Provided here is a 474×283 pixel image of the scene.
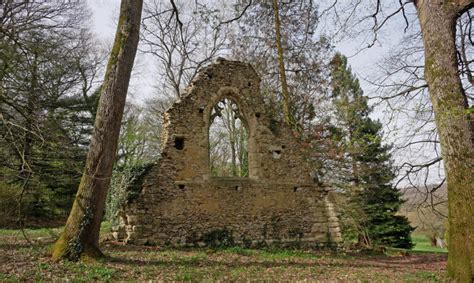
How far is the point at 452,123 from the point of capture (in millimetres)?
5578

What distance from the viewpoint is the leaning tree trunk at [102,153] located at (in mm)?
6121

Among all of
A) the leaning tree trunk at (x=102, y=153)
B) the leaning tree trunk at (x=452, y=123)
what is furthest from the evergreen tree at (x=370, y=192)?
the leaning tree trunk at (x=102, y=153)

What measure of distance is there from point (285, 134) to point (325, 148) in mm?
3683

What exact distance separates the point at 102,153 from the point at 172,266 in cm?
257

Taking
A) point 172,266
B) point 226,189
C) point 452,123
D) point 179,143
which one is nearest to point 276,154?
point 226,189

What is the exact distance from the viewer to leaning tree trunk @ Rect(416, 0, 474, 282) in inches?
207

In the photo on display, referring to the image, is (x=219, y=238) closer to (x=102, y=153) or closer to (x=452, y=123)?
(x=102, y=153)

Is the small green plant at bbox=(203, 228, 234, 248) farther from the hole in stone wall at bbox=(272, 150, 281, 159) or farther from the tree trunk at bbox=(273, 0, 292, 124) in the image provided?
the tree trunk at bbox=(273, 0, 292, 124)

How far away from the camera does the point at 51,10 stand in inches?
431

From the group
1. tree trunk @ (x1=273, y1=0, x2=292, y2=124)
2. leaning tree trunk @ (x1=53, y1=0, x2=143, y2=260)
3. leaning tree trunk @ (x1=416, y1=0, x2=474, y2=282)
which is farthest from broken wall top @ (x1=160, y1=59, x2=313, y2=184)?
leaning tree trunk @ (x1=416, y1=0, x2=474, y2=282)

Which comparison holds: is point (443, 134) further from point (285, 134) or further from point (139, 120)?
point (139, 120)

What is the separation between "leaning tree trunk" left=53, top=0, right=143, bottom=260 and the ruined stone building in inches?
121

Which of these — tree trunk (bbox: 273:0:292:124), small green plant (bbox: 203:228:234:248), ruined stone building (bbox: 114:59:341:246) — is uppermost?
tree trunk (bbox: 273:0:292:124)

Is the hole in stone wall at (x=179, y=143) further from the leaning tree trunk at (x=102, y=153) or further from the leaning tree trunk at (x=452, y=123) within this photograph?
the leaning tree trunk at (x=452, y=123)
